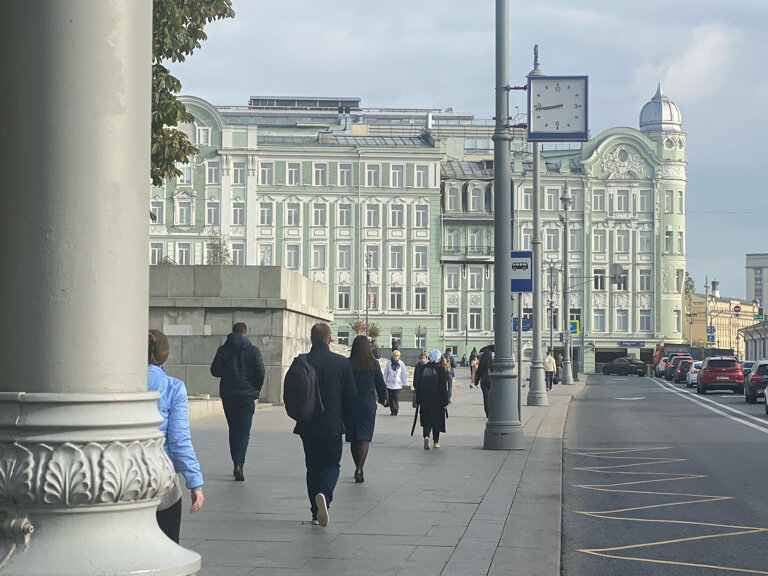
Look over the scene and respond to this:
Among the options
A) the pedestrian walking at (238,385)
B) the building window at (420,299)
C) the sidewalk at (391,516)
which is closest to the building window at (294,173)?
the building window at (420,299)

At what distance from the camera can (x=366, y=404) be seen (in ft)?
47.6

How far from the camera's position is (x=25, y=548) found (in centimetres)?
345

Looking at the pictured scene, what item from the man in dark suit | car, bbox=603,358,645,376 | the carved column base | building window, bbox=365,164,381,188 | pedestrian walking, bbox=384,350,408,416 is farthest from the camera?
building window, bbox=365,164,381,188

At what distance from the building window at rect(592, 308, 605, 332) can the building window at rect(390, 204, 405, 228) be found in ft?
58.0

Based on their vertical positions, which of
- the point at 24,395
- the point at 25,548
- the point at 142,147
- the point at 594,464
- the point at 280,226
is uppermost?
the point at 280,226

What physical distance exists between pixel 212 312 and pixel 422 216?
66.7 m

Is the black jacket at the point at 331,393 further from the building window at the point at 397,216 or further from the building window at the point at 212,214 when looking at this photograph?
the building window at the point at 397,216

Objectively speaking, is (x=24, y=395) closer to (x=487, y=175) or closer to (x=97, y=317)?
(x=97, y=317)

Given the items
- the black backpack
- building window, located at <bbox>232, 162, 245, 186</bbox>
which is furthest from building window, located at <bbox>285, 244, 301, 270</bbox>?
the black backpack

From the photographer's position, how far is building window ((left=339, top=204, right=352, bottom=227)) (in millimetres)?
96438

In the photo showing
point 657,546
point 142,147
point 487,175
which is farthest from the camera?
point 487,175

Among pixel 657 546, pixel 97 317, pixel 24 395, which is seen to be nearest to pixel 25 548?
pixel 24 395

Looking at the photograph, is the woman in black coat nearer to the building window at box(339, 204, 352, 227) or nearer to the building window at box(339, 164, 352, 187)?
the building window at box(339, 204, 352, 227)

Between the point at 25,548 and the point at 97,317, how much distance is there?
0.63 m
